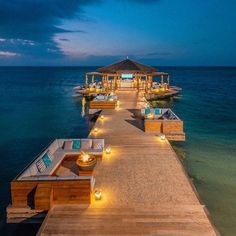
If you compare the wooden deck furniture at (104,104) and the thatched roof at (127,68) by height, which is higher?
the thatched roof at (127,68)

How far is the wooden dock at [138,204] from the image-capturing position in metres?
6.65

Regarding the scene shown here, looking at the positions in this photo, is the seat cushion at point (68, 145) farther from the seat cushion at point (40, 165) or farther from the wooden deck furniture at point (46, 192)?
the wooden deck furniture at point (46, 192)

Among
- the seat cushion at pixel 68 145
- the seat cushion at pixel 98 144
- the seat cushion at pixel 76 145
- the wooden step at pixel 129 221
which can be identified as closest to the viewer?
the wooden step at pixel 129 221

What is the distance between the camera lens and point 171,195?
826cm

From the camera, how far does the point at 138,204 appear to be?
775 centimetres

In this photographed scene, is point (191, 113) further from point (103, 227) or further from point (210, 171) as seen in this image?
point (103, 227)

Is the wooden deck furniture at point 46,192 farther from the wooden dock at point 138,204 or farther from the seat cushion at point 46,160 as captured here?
the seat cushion at point 46,160

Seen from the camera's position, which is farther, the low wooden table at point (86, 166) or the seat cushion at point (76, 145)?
the seat cushion at point (76, 145)

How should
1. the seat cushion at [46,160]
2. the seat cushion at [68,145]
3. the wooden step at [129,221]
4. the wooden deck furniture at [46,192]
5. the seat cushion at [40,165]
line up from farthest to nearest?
1. the seat cushion at [68,145]
2. the seat cushion at [46,160]
3. the seat cushion at [40,165]
4. the wooden deck furniture at [46,192]
5. the wooden step at [129,221]

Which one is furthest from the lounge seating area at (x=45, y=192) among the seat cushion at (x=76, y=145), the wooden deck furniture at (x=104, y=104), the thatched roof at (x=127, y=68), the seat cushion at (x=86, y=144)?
the thatched roof at (x=127, y=68)

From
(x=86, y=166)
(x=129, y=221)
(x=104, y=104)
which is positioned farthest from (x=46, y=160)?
(x=104, y=104)

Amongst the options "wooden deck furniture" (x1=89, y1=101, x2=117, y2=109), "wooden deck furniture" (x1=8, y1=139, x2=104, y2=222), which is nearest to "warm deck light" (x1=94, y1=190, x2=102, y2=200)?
"wooden deck furniture" (x1=8, y1=139, x2=104, y2=222)

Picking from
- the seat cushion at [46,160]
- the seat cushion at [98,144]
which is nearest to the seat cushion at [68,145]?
the seat cushion at [98,144]

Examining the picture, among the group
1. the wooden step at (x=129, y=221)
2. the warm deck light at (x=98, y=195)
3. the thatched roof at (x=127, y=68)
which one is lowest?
the wooden step at (x=129, y=221)
